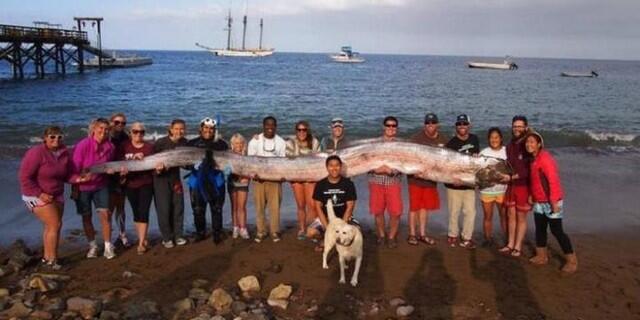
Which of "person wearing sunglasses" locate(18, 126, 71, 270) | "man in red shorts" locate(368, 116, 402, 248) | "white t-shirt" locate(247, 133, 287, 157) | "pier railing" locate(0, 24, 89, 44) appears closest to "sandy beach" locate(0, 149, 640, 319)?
"man in red shorts" locate(368, 116, 402, 248)

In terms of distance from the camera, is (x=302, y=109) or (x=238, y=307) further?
(x=302, y=109)

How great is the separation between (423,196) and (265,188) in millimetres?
2278

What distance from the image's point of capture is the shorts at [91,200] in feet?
23.0

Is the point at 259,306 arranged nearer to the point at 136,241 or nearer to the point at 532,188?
the point at 136,241

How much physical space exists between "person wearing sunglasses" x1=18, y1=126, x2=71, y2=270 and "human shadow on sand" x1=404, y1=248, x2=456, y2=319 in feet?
14.3

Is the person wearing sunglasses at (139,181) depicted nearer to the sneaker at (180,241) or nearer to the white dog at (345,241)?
the sneaker at (180,241)

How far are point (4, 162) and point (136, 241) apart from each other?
325 inches

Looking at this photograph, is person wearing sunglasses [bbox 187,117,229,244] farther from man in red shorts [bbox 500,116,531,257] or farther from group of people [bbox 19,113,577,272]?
man in red shorts [bbox 500,116,531,257]

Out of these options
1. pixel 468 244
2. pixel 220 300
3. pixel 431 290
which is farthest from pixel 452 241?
pixel 220 300

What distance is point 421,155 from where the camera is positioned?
7223 millimetres

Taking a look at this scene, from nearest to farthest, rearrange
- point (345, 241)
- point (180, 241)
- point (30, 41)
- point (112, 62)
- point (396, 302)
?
point (396, 302)
point (345, 241)
point (180, 241)
point (30, 41)
point (112, 62)

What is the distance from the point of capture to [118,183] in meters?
7.39

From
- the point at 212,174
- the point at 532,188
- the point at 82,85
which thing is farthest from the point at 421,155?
the point at 82,85

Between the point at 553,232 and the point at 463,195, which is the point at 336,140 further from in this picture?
the point at 553,232
